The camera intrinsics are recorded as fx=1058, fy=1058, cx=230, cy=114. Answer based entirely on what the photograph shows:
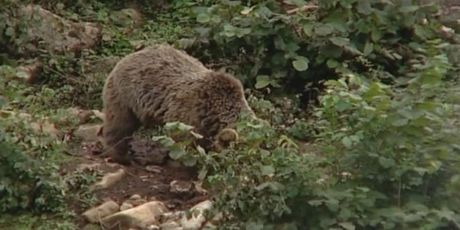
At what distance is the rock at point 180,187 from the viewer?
23.9 feet

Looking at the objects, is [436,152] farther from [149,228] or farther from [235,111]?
[235,111]

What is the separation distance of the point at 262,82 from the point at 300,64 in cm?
35

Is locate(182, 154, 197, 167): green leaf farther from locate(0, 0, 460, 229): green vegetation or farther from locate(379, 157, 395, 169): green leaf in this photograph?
locate(379, 157, 395, 169): green leaf

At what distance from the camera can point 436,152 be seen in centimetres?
548

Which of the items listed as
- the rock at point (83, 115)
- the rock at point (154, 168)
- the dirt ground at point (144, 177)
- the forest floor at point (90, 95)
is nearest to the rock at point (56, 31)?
the forest floor at point (90, 95)

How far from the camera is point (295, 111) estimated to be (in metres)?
8.41

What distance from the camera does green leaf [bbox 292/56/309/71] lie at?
8.61 m

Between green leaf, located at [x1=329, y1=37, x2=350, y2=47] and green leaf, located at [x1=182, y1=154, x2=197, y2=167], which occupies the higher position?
green leaf, located at [x1=182, y1=154, x2=197, y2=167]

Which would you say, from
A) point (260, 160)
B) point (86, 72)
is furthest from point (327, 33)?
point (260, 160)

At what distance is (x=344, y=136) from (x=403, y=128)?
0.31m

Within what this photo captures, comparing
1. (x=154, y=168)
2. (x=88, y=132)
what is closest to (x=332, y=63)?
(x=154, y=168)

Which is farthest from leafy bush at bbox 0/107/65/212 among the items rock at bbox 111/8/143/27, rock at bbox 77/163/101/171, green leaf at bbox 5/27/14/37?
rock at bbox 111/8/143/27

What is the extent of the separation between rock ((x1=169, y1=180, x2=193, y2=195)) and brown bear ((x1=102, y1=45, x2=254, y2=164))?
0.46 meters

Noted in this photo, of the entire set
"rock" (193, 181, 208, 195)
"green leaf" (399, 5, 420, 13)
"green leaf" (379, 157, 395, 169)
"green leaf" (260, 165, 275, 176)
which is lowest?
"rock" (193, 181, 208, 195)
